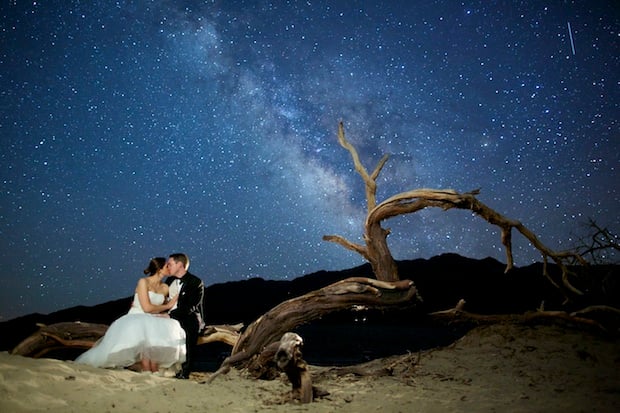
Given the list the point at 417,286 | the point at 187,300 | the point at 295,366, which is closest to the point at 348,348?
the point at 417,286

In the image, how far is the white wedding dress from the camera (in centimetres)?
552

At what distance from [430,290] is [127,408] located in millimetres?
87649

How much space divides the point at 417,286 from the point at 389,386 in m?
39.5

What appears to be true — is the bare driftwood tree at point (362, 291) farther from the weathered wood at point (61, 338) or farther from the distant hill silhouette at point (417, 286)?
the distant hill silhouette at point (417, 286)

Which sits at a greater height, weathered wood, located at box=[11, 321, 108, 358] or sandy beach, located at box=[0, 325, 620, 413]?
weathered wood, located at box=[11, 321, 108, 358]

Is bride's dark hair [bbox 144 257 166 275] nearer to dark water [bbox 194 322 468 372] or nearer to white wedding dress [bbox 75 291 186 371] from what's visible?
white wedding dress [bbox 75 291 186 371]

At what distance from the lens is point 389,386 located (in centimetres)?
533

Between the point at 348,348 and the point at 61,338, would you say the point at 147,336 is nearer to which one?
the point at 61,338

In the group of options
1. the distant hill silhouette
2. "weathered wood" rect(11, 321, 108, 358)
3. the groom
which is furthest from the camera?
the distant hill silhouette

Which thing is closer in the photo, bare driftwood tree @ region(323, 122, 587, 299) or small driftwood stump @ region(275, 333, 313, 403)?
small driftwood stump @ region(275, 333, 313, 403)

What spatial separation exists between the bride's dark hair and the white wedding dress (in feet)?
1.18

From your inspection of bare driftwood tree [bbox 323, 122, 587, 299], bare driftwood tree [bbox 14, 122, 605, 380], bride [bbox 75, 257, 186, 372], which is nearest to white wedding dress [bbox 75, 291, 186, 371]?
bride [bbox 75, 257, 186, 372]

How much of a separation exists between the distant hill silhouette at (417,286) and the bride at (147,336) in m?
39.9

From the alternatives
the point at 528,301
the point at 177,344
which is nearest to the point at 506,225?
the point at 177,344
